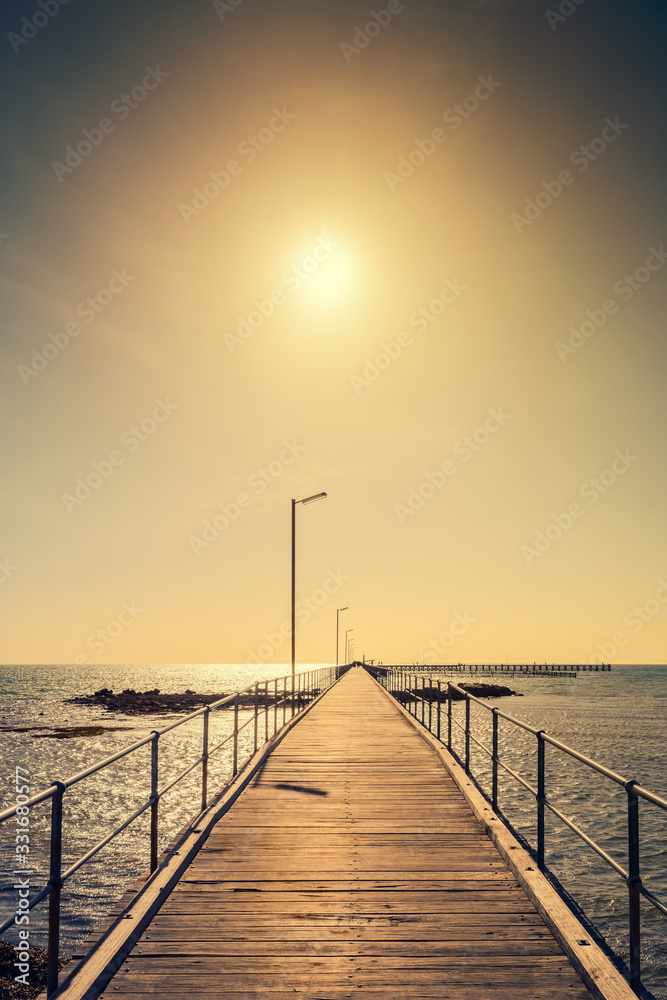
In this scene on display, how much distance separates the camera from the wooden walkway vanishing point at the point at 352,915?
149 inches

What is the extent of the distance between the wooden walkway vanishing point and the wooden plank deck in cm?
1

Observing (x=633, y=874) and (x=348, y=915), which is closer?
(x=633, y=874)

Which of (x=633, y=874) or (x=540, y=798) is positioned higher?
(x=633, y=874)

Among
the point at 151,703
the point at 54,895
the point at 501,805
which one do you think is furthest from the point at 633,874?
the point at 151,703

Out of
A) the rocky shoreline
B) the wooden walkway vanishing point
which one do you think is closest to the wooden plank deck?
the wooden walkway vanishing point

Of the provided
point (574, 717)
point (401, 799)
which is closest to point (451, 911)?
point (401, 799)

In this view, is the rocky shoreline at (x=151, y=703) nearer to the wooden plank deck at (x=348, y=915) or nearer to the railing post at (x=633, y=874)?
the wooden plank deck at (x=348, y=915)

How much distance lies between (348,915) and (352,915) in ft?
0.09

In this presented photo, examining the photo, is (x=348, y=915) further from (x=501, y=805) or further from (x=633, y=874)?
(x=501, y=805)

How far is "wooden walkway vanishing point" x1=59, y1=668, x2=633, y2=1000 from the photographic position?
149 inches

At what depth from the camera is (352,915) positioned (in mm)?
4758

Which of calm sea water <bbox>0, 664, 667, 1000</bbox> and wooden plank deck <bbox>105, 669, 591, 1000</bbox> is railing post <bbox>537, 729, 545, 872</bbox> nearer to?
wooden plank deck <bbox>105, 669, 591, 1000</bbox>

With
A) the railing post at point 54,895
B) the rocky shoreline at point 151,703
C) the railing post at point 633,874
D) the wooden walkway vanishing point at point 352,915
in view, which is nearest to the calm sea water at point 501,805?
the wooden walkway vanishing point at point 352,915

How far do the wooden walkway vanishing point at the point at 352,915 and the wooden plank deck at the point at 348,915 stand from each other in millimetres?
12
